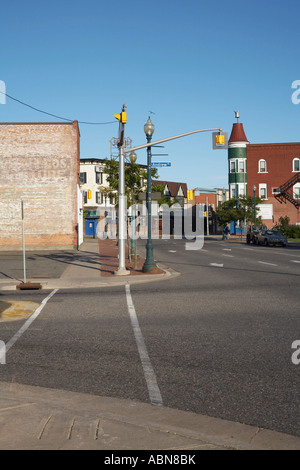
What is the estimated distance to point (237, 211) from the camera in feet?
220

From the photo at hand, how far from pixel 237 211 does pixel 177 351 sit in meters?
59.7

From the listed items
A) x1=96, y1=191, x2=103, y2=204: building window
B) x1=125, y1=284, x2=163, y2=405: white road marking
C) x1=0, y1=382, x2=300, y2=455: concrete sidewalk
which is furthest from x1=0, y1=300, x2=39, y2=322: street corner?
x1=96, y1=191, x2=103, y2=204: building window

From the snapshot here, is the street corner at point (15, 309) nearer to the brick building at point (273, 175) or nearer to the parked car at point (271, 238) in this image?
the parked car at point (271, 238)

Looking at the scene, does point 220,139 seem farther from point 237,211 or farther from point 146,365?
point 237,211

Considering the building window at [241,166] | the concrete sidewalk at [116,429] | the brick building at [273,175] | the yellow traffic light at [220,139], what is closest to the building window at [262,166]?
the brick building at [273,175]

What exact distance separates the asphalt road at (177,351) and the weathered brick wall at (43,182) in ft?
97.1

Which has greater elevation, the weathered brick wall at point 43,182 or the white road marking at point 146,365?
the weathered brick wall at point 43,182

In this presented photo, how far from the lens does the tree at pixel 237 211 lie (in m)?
66.9

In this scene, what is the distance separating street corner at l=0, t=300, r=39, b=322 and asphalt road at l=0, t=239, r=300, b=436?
1.44 ft

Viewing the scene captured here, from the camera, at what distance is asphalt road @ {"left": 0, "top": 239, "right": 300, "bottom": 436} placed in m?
6.07

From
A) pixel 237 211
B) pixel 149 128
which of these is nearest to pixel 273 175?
pixel 237 211

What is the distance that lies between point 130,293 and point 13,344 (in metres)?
7.61
